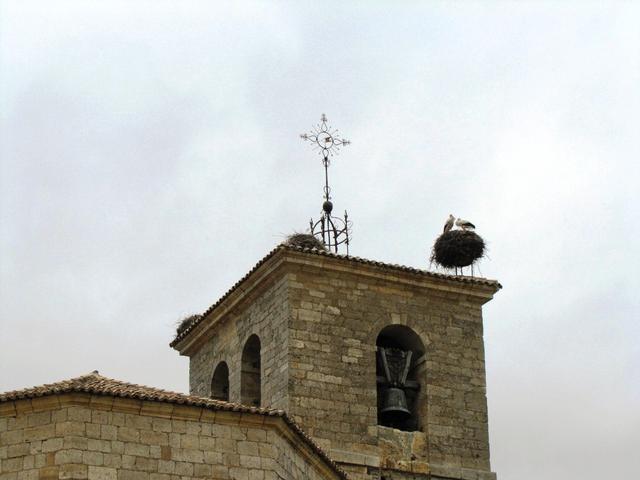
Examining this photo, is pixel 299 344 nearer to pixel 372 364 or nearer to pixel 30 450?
pixel 372 364

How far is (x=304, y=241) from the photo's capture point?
74.9 ft

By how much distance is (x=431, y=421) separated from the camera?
21844 mm

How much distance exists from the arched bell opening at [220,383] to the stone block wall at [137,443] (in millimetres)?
8047

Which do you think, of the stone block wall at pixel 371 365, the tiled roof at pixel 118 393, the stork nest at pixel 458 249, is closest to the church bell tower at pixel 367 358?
the stone block wall at pixel 371 365

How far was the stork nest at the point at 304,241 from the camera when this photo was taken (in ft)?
74.5

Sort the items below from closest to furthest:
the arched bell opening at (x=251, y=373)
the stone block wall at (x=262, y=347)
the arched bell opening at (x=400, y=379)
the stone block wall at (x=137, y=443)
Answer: the stone block wall at (x=137, y=443), the stone block wall at (x=262, y=347), the arched bell opening at (x=400, y=379), the arched bell opening at (x=251, y=373)

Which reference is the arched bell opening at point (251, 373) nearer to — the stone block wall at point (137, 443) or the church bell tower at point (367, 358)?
the church bell tower at point (367, 358)

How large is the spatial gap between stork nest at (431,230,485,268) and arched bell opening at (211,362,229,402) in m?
3.70

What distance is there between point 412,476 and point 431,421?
0.94 metres

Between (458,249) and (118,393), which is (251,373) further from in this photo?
(118,393)

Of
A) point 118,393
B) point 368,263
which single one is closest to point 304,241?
point 368,263

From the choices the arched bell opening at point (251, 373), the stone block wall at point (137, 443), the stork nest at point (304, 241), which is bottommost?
the stone block wall at point (137, 443)

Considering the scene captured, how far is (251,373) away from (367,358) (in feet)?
6.24

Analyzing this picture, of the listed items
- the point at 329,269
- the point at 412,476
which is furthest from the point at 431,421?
the point at 329,269
